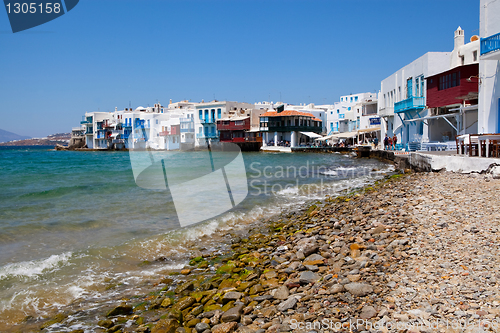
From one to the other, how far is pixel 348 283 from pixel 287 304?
2.64 feet

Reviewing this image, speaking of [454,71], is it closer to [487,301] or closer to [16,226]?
[487,301]

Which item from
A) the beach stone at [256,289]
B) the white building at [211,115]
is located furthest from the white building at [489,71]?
the white building at [211,115]

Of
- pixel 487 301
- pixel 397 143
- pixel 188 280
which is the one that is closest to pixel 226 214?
pixel 188 280

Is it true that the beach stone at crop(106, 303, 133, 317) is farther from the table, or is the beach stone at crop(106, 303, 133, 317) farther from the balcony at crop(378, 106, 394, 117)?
the balcony at crop(378, 106, 394, 117)

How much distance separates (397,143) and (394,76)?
6.61m

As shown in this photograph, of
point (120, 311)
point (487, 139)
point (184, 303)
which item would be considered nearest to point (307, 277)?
point (184, 303)

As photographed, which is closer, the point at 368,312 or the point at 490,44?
the point at 368,312

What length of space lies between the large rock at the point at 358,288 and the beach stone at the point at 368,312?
0.38m

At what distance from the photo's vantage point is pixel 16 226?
37.1 feet

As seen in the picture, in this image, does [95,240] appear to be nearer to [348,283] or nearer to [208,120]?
[348,283]

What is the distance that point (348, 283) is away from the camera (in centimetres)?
439

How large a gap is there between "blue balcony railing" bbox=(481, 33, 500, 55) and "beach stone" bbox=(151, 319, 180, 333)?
15.6m

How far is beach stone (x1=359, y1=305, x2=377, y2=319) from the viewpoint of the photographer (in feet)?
11.7

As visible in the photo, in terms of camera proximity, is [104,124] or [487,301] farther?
[104,124]
